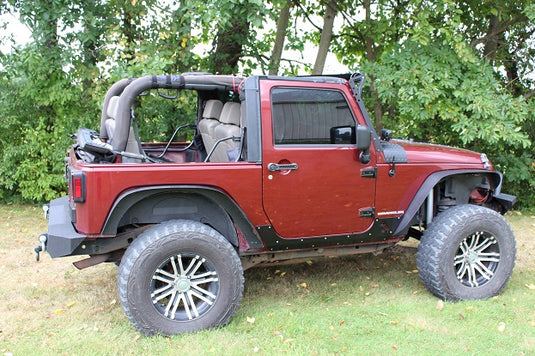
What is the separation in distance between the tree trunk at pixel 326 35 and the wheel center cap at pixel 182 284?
562 cm

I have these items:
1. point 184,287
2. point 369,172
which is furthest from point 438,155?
point 184,287

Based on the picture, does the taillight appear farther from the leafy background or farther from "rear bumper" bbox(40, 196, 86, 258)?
the leafy background

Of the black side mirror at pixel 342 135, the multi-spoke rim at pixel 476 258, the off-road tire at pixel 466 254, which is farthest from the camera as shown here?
the multi-spoke rim at pixel 476 258

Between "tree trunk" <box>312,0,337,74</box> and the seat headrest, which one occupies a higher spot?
"tree trunk" <box>312,0,337,74</box>

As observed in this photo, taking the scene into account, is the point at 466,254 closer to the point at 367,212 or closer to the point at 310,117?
the point at 367,212

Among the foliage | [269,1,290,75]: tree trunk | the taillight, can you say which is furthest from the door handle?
[269,1,290,75]: tree trunk

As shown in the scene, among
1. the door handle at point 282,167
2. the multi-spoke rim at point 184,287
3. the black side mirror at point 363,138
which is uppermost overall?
the black side mirror at point 363,138

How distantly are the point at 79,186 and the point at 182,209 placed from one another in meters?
0.82

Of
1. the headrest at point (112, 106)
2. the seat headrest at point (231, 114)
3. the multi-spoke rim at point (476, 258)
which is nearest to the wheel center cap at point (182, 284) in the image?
the seat headrest at point (231, 114)

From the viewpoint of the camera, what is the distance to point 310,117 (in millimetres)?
4293

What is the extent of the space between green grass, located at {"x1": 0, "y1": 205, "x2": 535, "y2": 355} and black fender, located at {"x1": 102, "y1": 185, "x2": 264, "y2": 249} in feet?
2.54

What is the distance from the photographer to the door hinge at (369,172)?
436 centimetres

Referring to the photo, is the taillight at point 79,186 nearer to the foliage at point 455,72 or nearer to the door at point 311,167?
the door at point 311,167

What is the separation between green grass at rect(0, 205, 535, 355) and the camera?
3807mm
